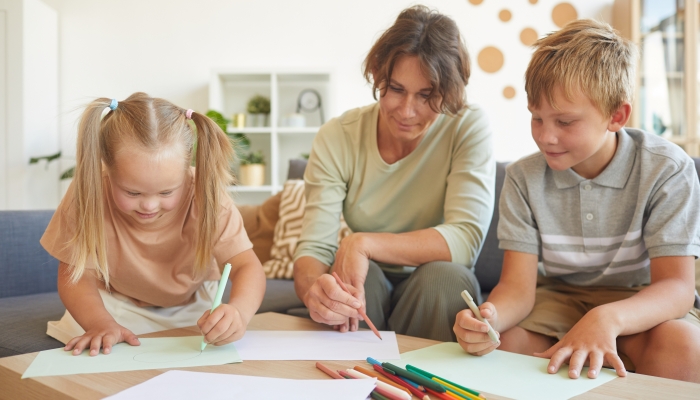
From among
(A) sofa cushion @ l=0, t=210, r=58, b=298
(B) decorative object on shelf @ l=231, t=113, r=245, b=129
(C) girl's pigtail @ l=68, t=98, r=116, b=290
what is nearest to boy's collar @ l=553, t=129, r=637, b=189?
(C) girl's pigtail @ l=68, t=98, r=116, b=290

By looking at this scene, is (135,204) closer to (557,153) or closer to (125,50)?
(557,153)

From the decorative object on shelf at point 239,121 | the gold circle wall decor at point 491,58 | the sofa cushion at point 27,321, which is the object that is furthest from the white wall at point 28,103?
the gold circle wall decor at point 491,58

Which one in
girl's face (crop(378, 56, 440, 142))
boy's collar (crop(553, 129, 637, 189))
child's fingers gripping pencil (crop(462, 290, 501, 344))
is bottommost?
child's fingers gripping pencil (crop(462, 290, 501, 344))

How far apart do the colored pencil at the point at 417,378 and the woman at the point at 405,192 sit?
0.26 metres

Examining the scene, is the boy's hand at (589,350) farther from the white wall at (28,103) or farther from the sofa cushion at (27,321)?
the white wall at (28,103)

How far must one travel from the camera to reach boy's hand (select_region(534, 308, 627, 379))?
80 cm

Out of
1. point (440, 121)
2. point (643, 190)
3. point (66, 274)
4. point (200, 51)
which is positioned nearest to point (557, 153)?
point (643, 190)

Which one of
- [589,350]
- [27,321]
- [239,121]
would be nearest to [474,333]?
[589,350]

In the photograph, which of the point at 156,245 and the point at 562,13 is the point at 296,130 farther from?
the point at 156,245

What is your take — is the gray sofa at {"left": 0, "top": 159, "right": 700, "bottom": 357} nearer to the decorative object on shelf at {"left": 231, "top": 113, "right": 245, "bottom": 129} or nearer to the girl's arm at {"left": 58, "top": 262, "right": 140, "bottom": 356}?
the girl's arm at {"left": 58, "top": 262, "right": 140, "bottom": 356}

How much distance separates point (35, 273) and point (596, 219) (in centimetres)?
159

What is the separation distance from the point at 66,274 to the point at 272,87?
2.76 m

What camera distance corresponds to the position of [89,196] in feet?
3.67

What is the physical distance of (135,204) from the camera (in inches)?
44.1
